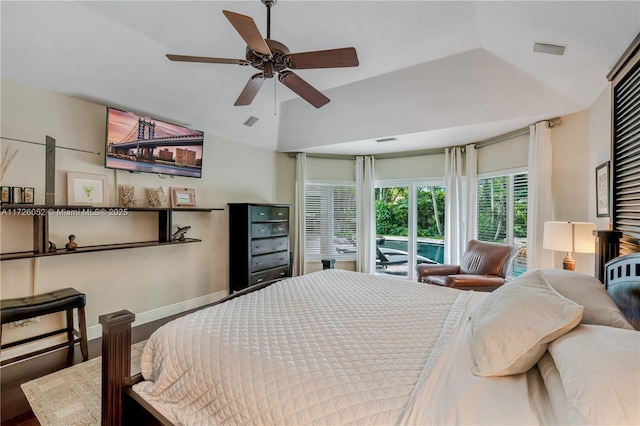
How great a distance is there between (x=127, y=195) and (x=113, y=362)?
2.30m

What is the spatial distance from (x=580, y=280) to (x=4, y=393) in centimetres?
390

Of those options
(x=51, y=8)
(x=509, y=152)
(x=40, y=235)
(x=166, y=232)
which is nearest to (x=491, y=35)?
(x=509, y=152)

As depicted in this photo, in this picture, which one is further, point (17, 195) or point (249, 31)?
point (17, 195)

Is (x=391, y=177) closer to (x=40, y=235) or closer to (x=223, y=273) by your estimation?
(x=223, y=273)

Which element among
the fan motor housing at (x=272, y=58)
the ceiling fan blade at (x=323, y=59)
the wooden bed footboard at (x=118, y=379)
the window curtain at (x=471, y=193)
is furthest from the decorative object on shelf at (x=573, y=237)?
the wooden bed footboard at (x=118, y=379)

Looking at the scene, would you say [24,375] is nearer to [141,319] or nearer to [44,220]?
[141,319]

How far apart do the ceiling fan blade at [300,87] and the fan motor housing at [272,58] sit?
122mm

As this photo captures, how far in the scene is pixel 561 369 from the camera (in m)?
0.96

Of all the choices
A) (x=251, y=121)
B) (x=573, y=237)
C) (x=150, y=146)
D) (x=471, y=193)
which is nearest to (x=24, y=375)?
(x=150, y=146)

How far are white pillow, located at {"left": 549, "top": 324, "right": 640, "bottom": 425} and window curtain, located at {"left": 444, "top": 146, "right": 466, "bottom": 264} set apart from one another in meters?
3.88

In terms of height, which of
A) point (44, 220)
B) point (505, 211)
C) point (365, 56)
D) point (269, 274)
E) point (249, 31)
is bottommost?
point (269, 274)

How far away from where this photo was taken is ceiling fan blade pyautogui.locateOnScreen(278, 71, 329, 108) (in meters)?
2.26

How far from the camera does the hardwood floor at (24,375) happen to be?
1.87m

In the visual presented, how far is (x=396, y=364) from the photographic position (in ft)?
4.00
